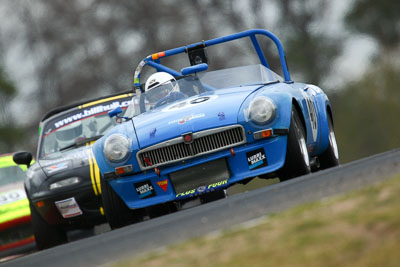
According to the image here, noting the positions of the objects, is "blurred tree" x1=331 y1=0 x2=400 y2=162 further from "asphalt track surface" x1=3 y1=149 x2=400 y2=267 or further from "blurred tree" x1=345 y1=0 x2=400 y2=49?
"asphalt track surface" x1=3 y1=149 x2=400 y2=267

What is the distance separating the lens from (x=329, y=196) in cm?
504

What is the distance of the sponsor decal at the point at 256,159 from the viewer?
7043mm

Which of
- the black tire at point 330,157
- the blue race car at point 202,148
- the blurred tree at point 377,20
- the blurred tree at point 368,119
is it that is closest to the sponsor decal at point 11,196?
the blue race car at point 202,148

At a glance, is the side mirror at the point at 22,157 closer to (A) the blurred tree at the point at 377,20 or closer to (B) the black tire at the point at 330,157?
(B) the black tire at the point at 330,157

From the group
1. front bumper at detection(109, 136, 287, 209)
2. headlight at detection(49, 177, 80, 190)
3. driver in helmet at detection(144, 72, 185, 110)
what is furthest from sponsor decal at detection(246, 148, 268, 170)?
Result: headlight at detection(49, 177, 80, 190)

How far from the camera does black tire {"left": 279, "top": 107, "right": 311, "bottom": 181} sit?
7.12m

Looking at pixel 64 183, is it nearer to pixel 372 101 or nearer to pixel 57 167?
pixel 57 167

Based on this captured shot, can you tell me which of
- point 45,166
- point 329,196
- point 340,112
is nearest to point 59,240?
point 45,166

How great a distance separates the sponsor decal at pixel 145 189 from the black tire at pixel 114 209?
0.29 metres

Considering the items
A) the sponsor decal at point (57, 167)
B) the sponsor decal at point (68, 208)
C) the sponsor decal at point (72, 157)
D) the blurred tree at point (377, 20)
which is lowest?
the blurred tree at point (377, 20)

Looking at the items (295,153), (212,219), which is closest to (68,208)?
(295,153)

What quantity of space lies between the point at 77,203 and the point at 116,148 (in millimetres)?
1935

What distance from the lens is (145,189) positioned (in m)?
7.30

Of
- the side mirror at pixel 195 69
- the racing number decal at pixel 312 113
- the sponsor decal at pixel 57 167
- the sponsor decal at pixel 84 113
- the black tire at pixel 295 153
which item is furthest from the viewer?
the sponsor decal at pixel 84 113
